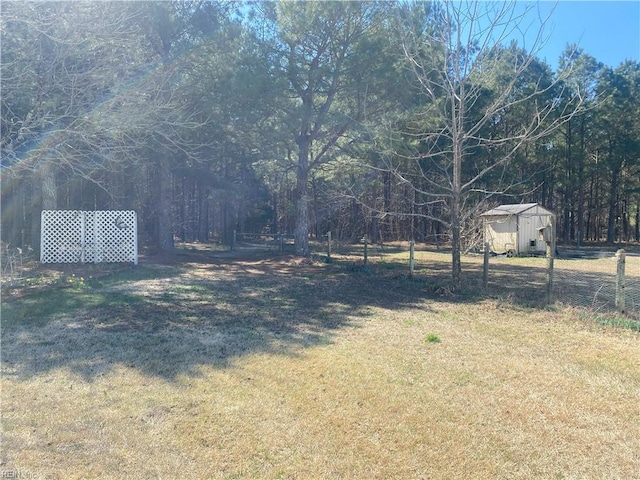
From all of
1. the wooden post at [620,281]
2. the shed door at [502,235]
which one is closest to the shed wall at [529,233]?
the shed door at [502,235]

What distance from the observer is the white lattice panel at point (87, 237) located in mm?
11414

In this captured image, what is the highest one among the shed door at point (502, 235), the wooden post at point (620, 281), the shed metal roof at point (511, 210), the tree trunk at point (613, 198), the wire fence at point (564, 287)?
the tree trunk at point (613, 198)

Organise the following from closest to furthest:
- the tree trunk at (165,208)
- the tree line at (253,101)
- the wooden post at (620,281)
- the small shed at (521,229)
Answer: the wooden post at (620,281) < the tree line at (253,101) < the tree trunk at (165,208) < the small shed at (521,229)

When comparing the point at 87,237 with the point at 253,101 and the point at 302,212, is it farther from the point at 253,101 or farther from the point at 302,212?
the point at 302,212

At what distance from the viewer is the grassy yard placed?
249 cm

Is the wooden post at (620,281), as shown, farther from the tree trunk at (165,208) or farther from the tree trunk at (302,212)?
the tree trunk at (165,208)

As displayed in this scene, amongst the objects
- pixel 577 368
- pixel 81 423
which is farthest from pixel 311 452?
pixel 577 368

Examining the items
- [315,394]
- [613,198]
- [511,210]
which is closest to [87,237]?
[315,394]

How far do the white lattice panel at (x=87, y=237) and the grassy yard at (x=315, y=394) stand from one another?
5191 millimetres

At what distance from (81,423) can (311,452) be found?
160 cm

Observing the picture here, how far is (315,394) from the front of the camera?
342cm

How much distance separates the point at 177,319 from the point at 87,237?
284 inches

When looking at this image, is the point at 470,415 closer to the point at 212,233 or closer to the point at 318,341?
the point at 318,341

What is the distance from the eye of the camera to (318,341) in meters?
4.97
